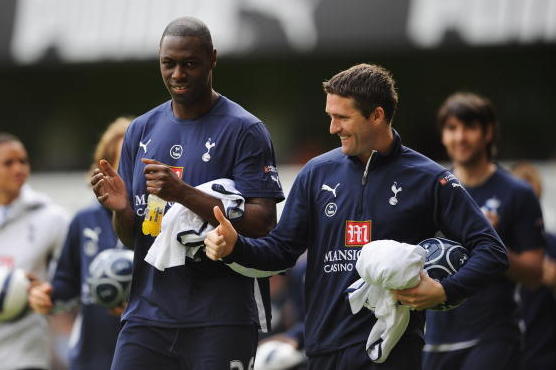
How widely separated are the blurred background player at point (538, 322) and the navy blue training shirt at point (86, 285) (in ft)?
11.2

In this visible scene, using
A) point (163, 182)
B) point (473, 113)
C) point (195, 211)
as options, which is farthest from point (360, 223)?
point (473, 113)

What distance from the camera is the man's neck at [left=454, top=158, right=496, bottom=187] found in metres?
8.32

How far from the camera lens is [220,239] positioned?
5.84 meters

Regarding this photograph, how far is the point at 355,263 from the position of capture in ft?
19.8

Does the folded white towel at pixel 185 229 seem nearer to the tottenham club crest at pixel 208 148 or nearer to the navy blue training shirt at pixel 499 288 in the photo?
the tottenham club crest at pixel 208 148

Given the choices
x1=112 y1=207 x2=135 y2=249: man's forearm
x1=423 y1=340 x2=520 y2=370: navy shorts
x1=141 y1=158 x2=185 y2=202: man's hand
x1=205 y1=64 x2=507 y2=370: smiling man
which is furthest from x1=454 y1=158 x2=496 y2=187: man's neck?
x1=141 y1=158 x2=185 y2=202: man's hand

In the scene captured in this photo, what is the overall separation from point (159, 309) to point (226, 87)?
14661 millimetres

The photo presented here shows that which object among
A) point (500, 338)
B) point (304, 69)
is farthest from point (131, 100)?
point (500, 338)

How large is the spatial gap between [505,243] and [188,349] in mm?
2855

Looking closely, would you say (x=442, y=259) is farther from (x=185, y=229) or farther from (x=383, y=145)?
(x=185, y=229)

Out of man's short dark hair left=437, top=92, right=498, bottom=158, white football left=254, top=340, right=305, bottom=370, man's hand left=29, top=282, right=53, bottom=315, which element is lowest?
white football left=254, top=340, right=305, bottom=370

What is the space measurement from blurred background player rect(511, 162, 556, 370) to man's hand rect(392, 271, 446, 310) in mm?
4506

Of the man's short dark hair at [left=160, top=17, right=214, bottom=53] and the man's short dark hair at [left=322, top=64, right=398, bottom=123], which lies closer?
the man's short dark hair at [left=322, top=64, right=398, bottom=123]

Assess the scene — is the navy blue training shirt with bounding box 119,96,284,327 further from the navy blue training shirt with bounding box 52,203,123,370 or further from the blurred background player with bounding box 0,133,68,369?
the blurred background player with bounding box 0,133,68,369
